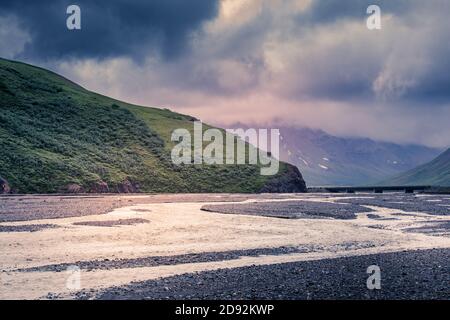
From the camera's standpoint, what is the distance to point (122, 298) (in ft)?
49.7

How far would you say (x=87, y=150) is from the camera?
4688 inches

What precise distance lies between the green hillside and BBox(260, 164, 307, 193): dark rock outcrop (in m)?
0.30

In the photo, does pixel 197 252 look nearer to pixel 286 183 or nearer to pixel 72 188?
pixel 72 188

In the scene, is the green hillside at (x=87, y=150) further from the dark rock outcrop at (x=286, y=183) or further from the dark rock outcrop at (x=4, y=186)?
the dark rock outcrop at (x=4, y=186)

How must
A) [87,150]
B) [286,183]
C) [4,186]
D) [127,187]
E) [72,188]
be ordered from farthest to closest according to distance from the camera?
1. [286,183]
2. [87,150]
3. [127,187]
4. [72,188]
5. [4,186]

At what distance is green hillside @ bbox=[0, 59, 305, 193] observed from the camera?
315 feet

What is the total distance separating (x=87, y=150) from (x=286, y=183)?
55371 millimetres

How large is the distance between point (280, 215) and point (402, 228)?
12.8 metres

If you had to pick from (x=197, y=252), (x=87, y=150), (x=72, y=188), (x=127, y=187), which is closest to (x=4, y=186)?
(x=72, y=188)

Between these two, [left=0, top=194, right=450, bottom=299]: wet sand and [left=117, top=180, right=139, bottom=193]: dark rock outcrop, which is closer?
[left=0, top=194, right=450, bottom=299]: wet sand

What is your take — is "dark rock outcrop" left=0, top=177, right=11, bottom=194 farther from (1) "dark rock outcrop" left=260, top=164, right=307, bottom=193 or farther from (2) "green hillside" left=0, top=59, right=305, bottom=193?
(1) "dark rock outcrop" left=260, top=164, right=307, bottom=193

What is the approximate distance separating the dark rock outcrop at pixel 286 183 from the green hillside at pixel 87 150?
11.6 inches

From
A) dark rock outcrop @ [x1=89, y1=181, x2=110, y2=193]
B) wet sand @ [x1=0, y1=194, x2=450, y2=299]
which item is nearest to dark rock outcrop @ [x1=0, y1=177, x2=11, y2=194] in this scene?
dark rock outcrop @ [x1=89, y1=181, x2=110, y2=193]

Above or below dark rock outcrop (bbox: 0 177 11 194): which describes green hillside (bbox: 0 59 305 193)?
above
